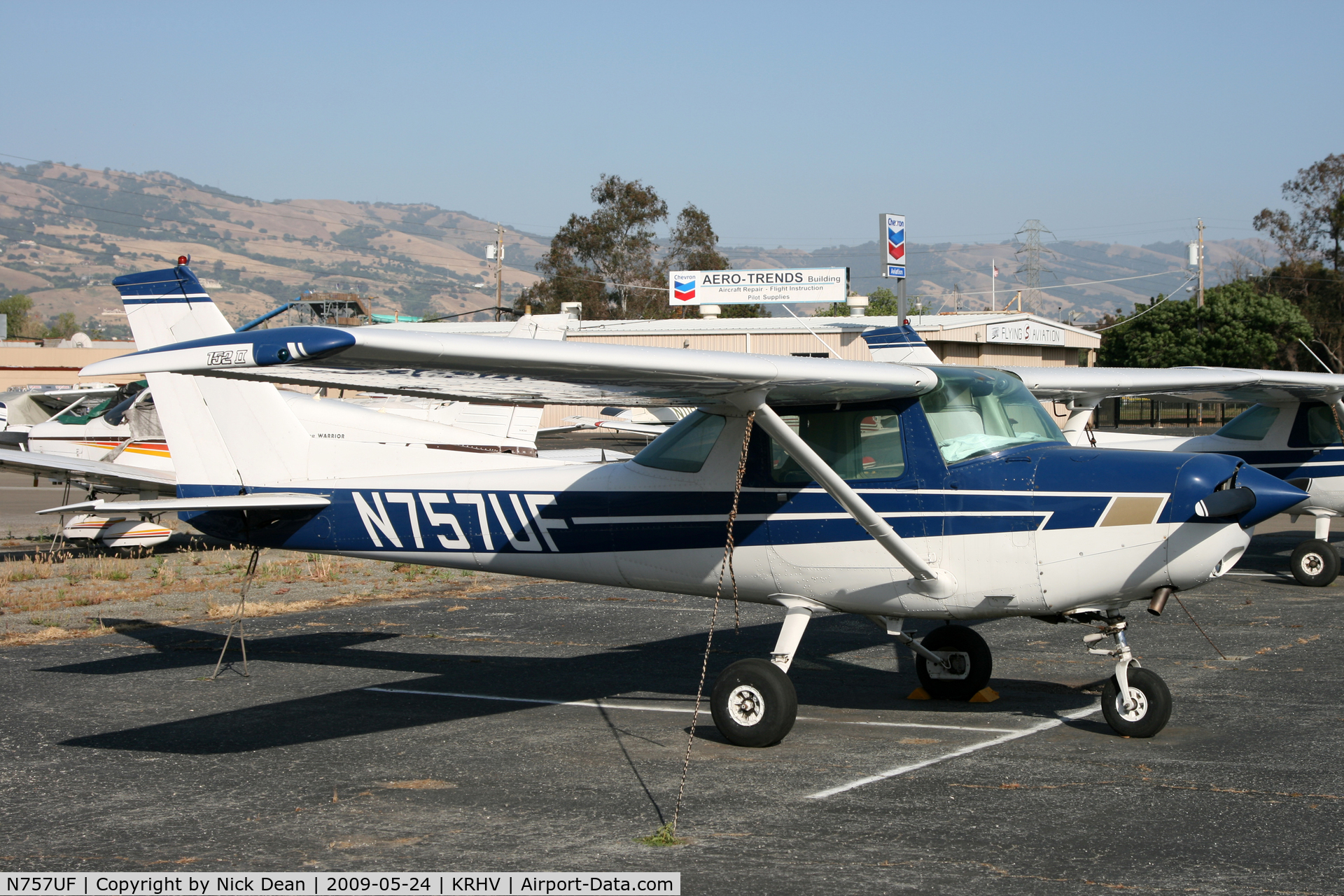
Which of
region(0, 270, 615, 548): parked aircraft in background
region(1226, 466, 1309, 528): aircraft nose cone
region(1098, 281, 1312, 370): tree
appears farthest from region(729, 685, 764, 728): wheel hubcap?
region(1098, 281, 1312, 370): tree

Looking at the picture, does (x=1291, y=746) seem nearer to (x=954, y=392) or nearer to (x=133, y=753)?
(x=954, y=392)

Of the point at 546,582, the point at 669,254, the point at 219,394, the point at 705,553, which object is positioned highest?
the point at 669,254

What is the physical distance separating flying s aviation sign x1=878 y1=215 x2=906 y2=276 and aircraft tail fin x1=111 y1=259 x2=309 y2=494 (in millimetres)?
25578

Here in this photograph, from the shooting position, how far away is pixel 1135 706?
6840mm

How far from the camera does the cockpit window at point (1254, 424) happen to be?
14578 mm

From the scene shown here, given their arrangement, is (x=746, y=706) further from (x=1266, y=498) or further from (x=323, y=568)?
(x=323, y=568)

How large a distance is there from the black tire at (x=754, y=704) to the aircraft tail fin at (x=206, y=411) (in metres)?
3.95

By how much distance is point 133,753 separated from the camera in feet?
22.6

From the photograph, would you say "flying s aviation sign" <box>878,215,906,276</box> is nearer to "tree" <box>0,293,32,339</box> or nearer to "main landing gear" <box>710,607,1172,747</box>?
"main landing gear" <box>710,607,1172,747</box>

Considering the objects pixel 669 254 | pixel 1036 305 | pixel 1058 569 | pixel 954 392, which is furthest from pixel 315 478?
pixel 1036 305

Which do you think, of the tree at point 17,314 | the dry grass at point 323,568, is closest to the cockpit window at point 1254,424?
the dry grass at point 323,568

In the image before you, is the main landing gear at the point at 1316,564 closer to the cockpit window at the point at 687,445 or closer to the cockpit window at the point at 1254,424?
the cockpit window at the point at 1254,424

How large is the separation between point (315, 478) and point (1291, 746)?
22.6 feet

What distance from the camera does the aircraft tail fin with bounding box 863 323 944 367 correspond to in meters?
8.72
